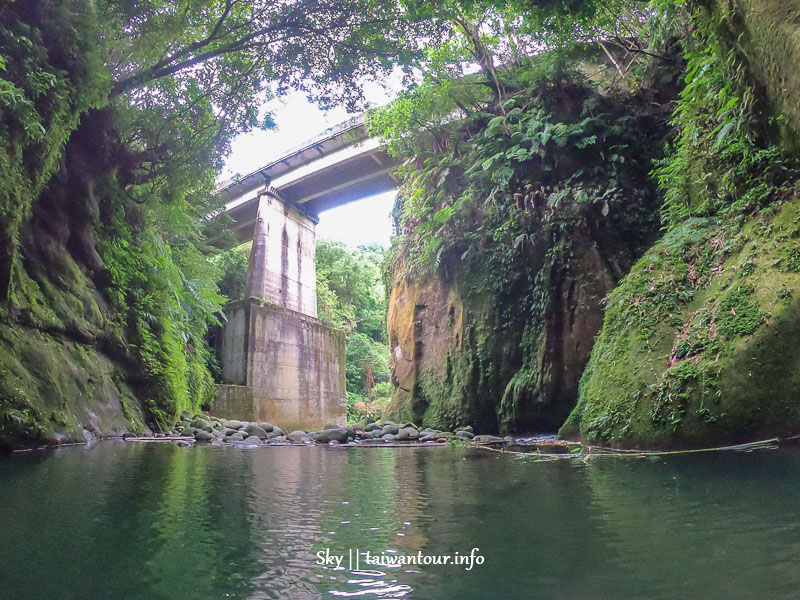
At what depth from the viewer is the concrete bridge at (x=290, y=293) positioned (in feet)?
49.6

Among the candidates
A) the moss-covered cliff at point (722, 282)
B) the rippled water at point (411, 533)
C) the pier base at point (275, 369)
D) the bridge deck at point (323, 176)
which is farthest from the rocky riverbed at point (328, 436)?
the bridge deck at point (323, 176)

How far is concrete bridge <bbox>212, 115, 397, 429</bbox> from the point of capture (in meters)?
15.1

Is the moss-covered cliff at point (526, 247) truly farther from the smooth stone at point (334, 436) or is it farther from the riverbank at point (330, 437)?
the smooth stone at point (334, 436)

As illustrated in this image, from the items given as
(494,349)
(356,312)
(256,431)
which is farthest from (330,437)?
(356,312)

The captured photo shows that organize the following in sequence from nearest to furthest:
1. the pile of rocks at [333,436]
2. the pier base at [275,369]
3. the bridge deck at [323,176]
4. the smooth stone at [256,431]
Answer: the pile of rocks at [333,436] < the smooth stone at [256,431] < the pier base at [275,369] < the bridge deck at [323,176]

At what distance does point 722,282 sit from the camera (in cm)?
436

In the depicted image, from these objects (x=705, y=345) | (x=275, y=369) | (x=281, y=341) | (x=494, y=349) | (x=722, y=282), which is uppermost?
(x=281, y=341)

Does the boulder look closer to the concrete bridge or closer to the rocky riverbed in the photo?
the rocky riverbed

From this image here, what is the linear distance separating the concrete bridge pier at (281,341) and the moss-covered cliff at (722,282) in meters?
11.0

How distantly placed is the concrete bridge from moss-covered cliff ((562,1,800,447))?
9245 mm

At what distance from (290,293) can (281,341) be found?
332 centimetres

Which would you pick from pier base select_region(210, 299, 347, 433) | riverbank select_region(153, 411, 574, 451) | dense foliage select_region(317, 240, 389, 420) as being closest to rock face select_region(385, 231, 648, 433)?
riverbank select_region(153, 411, 574, 451)

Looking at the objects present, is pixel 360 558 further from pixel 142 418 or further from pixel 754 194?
pixel 142 418

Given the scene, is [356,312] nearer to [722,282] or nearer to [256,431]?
[256,431]
